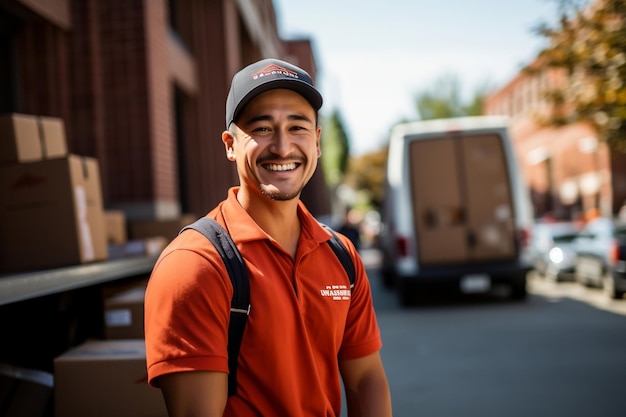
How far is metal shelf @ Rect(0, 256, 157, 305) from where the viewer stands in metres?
2.89

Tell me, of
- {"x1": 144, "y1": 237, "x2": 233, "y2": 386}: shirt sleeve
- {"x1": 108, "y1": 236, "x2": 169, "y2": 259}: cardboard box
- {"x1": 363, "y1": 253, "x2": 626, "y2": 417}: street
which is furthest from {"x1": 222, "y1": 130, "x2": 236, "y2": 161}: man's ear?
{"x1": 363, "y1": 253, "x2": 626, "y2": 417}: street

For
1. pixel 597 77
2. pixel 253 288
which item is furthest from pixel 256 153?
pixel 597 77

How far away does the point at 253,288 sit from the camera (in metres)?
2.09

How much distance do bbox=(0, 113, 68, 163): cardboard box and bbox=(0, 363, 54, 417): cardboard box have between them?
4.49ft

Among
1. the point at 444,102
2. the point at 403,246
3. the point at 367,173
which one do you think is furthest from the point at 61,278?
the point at 367,173

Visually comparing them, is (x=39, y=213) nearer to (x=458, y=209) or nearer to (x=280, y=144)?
(x=280, y=144)

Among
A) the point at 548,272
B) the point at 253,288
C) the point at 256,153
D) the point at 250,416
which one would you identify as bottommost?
the point at 548,272

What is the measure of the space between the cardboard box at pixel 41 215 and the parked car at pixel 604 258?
1016cm

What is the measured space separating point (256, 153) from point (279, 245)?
0.97 ft

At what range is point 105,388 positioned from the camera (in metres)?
3.33

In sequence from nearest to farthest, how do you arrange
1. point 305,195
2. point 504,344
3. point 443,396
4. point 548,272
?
1. point 443,396
2. point 504,344
3. point 548,272
4. point 305,195

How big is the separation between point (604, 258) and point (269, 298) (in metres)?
12.4

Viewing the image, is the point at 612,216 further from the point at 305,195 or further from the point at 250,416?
the point at 250,416

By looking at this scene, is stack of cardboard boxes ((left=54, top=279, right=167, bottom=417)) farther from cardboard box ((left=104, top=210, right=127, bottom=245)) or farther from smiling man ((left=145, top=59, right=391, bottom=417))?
cardboard box ((left=104, top=210, right=127, bottom=245))
